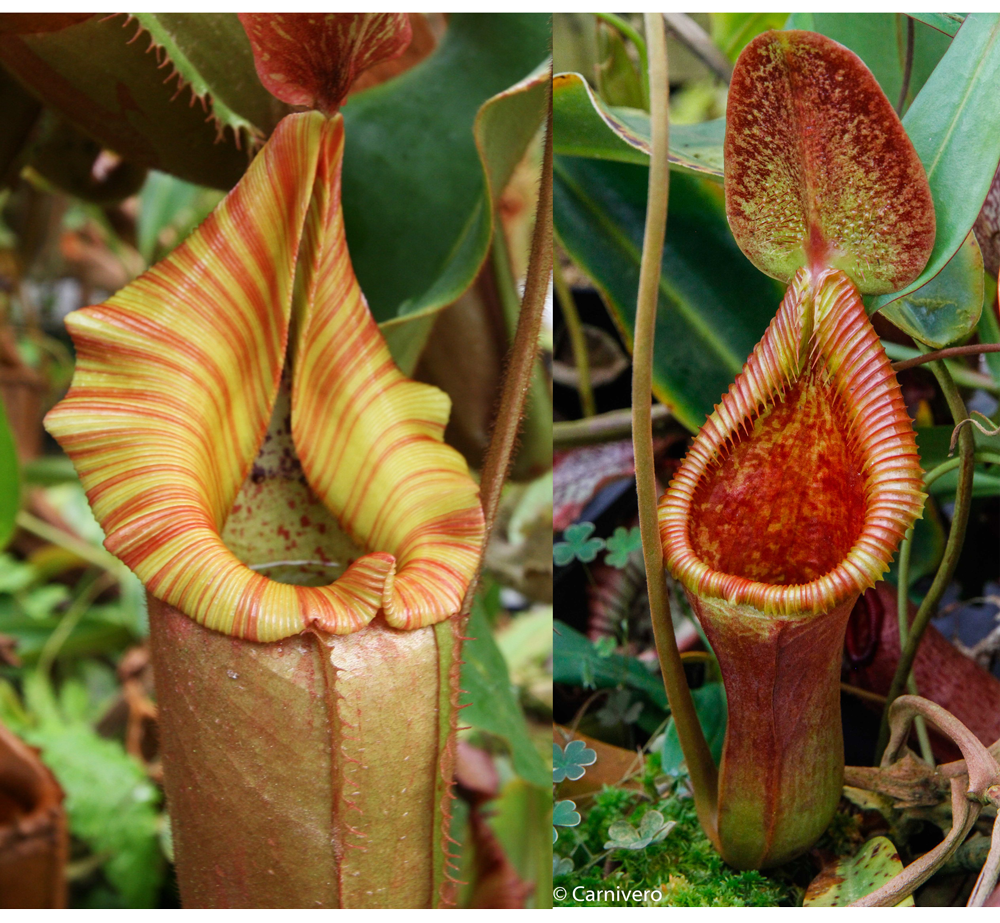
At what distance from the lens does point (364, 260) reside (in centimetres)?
76

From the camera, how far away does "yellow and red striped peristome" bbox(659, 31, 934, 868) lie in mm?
536

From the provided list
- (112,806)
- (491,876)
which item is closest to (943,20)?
(491,876)

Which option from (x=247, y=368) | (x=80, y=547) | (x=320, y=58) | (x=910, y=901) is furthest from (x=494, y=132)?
(x=80, y=547)

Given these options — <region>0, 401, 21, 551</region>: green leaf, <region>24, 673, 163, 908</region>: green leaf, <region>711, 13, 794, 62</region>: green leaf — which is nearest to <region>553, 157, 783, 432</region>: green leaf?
<region>711, 13, 794, 62</region>: green leaf

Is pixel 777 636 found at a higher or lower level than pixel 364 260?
lower

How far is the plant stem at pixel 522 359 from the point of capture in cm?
60

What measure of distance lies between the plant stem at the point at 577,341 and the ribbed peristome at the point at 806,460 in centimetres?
15

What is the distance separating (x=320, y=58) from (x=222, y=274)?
16cm

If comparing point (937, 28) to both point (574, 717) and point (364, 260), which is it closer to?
point (364, 260)

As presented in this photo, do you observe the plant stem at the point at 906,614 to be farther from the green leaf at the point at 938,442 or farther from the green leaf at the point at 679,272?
the green leaf at the point at 679,272

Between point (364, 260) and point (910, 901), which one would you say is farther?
point (364, 260)

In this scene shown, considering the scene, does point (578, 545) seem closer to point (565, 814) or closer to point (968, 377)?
point (565, 814)

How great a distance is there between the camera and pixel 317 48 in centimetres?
56

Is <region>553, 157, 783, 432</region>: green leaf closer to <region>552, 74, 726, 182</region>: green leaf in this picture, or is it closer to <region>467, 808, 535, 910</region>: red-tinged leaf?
<region>552, 74, 726, 182</region>: green leaf
